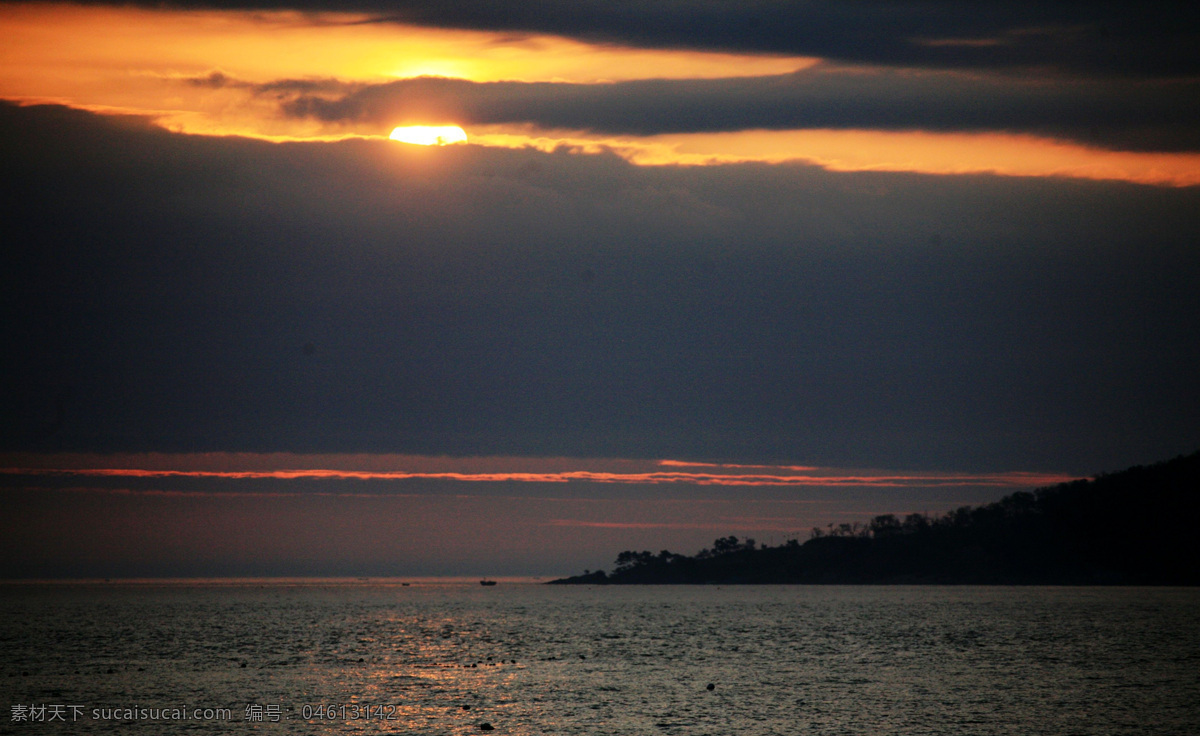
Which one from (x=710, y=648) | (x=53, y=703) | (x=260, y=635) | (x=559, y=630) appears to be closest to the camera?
(x=53, y=703)

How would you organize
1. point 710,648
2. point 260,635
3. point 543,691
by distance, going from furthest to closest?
point 260,635, point 710,648, point 543,691

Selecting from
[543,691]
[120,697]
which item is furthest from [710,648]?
[120,697]

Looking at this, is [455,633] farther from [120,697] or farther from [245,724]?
[245,724]

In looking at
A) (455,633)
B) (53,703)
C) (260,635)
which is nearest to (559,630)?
(455,633)

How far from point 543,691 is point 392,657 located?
36885 mm

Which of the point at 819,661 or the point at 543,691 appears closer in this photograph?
the point at 543,691

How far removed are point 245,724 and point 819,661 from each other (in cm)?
6592

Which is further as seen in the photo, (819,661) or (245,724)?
(819,661)

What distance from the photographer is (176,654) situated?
122 m

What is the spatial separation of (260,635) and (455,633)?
2862cm

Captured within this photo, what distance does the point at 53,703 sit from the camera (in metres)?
79.6

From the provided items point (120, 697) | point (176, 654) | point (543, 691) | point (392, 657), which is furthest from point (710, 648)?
point (120, 697)

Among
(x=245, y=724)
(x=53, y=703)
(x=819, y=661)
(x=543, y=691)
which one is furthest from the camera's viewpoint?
(x=819, y=661)

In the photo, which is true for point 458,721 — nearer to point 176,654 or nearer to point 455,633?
point 176,654
